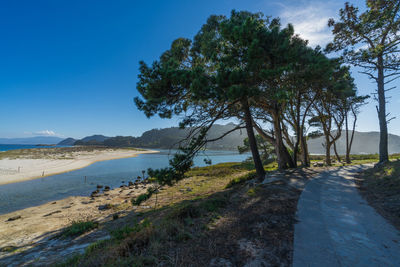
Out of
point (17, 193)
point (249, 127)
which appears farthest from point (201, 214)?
point (17, 193)

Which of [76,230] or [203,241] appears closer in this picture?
[203,241]

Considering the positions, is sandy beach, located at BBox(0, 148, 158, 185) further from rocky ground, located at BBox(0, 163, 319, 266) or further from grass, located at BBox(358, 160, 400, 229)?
grass, located at BBox(358, 160, 400, 229)

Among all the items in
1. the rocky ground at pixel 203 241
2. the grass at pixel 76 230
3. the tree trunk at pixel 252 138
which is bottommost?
the grass at pixel 76 230

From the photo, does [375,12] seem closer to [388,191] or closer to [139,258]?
[388,191]

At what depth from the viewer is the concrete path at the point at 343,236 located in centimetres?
248

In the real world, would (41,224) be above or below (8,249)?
below

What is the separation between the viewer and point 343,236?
3115 mm

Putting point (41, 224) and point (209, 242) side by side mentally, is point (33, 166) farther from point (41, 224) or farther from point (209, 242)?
point (209, 242)

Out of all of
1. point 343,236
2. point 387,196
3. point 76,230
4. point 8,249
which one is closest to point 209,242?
point 343,236

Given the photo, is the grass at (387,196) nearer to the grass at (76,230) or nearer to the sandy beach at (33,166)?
the grass at (76,230)

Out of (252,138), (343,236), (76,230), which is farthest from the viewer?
(252,138)

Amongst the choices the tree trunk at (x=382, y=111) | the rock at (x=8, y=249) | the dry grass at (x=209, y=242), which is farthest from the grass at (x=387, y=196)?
the rock at (x=8, y=249)

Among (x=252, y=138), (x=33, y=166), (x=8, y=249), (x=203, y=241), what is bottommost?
(x=33, y=166)

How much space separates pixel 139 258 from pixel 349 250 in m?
3.43
